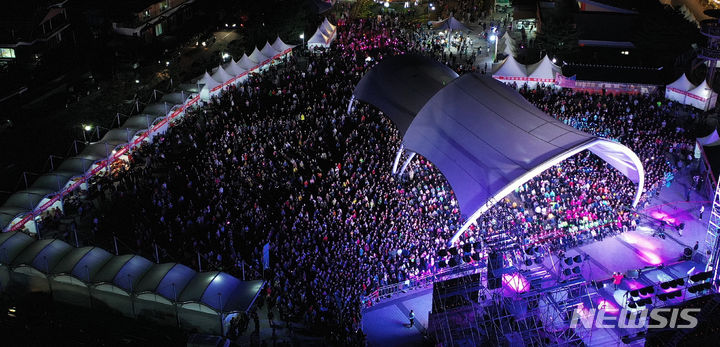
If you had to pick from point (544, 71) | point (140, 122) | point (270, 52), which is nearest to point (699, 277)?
point (544, 71)

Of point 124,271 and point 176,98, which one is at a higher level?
point 176,98

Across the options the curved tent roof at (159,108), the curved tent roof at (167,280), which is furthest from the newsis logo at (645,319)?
the curved tent roof at (159,108)

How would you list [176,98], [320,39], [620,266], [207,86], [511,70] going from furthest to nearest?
1. [320,39]
2. [511,70]
3. [207,86]
4. [176,98]
5. [620,266]

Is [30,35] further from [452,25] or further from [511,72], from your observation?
[511,72]

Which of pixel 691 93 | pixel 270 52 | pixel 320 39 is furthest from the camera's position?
pixel 320 39

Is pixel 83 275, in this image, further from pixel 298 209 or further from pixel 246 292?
pixel 298 209

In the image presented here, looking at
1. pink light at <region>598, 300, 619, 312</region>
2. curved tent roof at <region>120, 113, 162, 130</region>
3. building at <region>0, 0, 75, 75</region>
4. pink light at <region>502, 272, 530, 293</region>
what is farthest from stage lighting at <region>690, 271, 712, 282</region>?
building at <region>0, 0, 75, 75</region>

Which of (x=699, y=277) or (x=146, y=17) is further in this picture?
(x=146, y=17)
